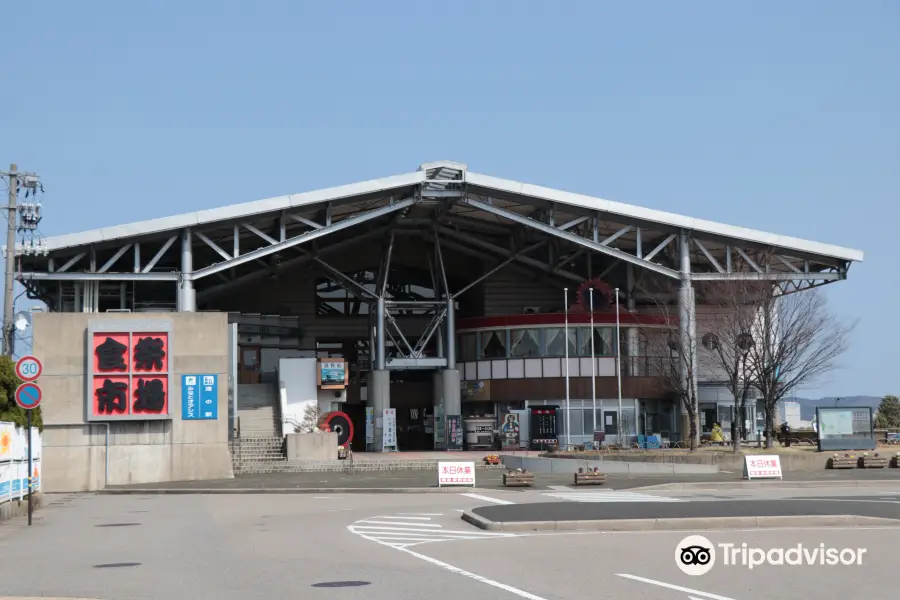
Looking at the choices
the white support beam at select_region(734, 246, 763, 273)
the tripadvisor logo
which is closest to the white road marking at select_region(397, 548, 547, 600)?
the tripadvisor logo

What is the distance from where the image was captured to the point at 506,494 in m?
32.2

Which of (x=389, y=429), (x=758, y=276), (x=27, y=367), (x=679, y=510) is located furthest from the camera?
(x=389, y=429)

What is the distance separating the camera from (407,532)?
20.9 m

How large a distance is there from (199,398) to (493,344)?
2489 centimetres

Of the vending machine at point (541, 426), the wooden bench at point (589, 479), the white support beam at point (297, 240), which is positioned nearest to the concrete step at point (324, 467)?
the white support beam at point (297, 240)

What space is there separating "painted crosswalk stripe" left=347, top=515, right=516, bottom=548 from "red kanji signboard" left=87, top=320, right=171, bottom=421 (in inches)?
734

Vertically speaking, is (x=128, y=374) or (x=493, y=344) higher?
(x=493, y=344)

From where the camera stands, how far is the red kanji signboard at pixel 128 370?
4006 centimetres

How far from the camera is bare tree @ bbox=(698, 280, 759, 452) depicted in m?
49.5

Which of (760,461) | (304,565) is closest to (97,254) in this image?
(760,461)

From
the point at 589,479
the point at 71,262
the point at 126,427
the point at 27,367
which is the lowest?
the point at 589,479

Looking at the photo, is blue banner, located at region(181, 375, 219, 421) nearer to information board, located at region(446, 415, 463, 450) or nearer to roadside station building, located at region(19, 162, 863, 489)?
roadside station building, located at region(19, 162, 863, 489)

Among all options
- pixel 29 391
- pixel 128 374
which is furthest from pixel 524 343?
pixel 29 391

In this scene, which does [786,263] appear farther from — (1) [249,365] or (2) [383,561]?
(2) [383,561]
